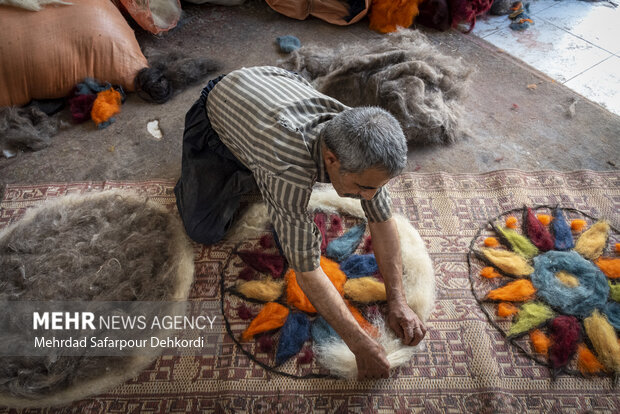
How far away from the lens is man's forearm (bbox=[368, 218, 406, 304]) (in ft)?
4.67

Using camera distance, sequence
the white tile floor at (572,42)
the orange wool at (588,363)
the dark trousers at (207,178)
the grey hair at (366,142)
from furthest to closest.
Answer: the white tile floor at (572,42) < the dark trousers at (207,178) < the orange wool at (588,363) < the grey hair at (366,142)

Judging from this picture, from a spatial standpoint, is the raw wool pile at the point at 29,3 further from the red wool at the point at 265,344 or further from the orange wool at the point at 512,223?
the orange wool at the point at 512,223

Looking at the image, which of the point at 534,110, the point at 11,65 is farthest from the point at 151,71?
the point at 534,110

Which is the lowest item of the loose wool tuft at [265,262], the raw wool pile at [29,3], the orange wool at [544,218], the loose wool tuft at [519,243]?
the loose wool tuft at [265,262]

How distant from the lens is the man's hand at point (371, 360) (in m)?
1.29

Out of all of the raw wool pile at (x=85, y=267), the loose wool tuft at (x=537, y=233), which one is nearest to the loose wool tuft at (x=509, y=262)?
the loose wool tuft at (x=537, y=233)

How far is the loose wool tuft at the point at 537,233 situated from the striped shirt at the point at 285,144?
82cm

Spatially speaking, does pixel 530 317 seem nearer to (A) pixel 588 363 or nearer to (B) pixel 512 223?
(A) pixel 588 363

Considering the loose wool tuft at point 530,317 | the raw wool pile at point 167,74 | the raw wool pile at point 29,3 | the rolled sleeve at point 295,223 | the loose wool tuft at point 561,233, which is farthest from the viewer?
the raw wool pile at point 167,74

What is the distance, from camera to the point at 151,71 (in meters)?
2.46

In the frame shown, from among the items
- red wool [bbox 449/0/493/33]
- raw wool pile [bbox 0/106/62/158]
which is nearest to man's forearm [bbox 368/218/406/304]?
raw wool pile [bbox 0/106/62/158]

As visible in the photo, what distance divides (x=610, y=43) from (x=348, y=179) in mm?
2969

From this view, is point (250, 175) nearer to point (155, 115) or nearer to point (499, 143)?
point (155, 115)

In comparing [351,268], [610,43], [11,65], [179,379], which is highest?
[610,43]
